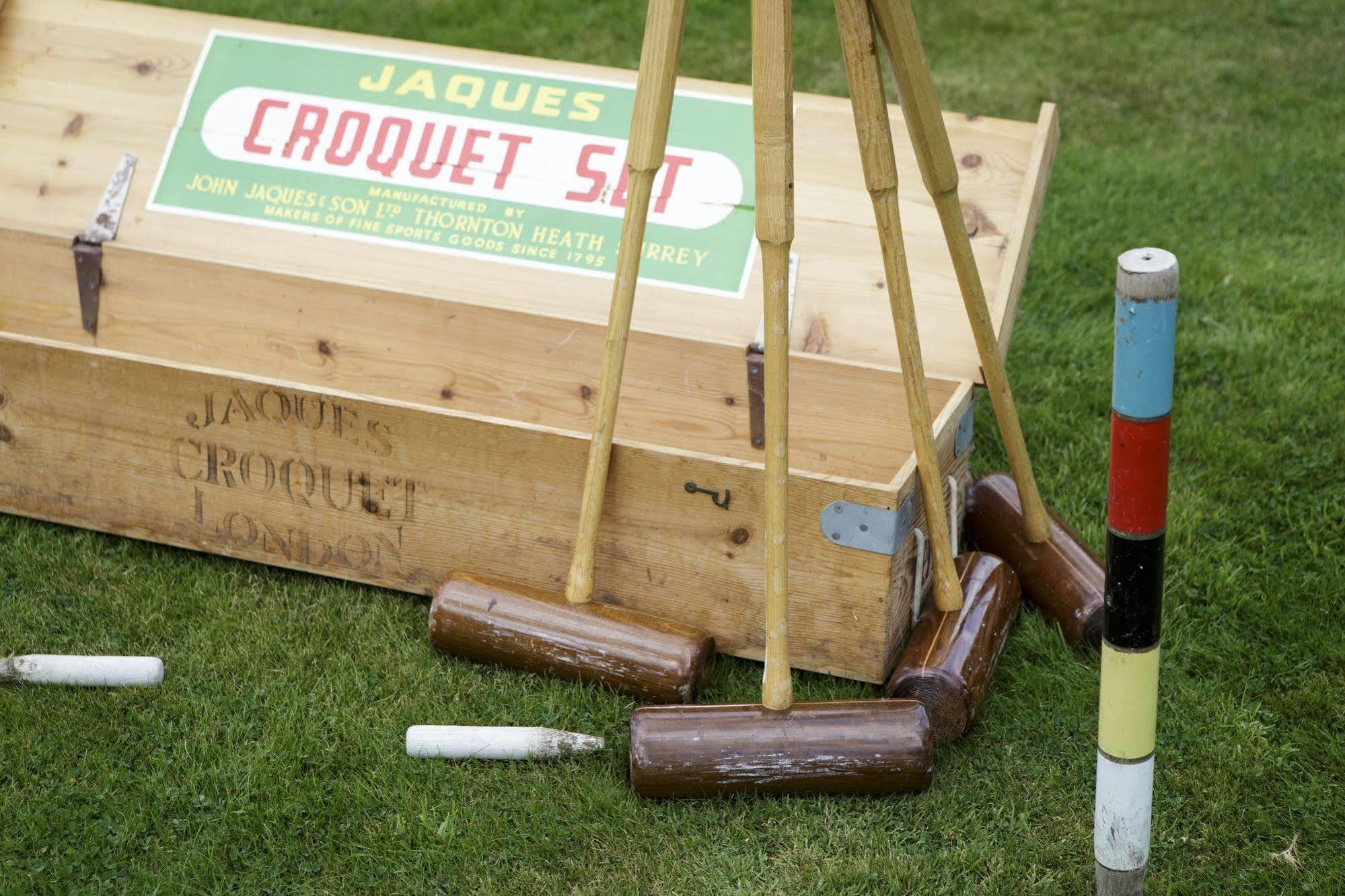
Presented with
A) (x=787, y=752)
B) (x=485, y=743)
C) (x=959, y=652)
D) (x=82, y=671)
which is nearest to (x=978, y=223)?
(x=959, y=652)

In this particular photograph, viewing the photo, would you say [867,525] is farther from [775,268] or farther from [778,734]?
[775,268]

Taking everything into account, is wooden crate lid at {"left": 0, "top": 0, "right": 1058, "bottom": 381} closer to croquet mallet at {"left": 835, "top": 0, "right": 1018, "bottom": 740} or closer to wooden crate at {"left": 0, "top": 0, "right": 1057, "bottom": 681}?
wooden crate at {"left": 0, "top": 0, "right": 1057, "bottom": 681}

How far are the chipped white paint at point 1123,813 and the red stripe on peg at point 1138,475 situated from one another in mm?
387

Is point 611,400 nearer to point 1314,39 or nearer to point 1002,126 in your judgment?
point 1002,126

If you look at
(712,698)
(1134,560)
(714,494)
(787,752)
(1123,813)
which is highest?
(1134,560)

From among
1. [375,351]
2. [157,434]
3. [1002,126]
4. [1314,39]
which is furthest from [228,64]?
[1314,39]

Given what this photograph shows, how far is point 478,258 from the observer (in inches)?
144

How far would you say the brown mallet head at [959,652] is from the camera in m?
2.70

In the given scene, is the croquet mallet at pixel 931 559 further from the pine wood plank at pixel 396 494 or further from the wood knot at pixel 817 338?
the wood knot at pixel 817 338

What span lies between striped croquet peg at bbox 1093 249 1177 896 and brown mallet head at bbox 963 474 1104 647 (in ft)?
2.82

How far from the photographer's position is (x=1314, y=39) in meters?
6.22

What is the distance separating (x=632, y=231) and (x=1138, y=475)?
1.14 meters

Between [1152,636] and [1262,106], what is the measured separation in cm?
442

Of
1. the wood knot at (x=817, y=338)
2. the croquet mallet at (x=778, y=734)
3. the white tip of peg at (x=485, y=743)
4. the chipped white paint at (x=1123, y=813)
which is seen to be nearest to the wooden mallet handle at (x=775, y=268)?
the croquet mallet at (x=778, y=734)
